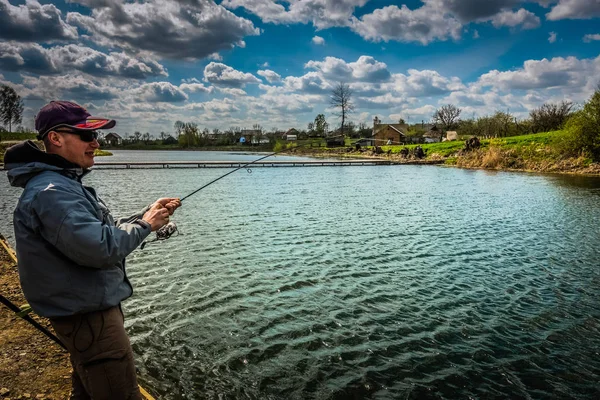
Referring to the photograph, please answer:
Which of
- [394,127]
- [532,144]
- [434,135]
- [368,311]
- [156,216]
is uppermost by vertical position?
[394,127]

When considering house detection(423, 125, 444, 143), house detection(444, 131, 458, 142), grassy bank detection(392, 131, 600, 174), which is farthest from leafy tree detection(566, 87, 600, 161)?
house detection(423, 125, 444, 143)

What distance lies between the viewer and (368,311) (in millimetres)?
7816

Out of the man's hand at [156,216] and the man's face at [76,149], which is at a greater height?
the man's face at [76,149]

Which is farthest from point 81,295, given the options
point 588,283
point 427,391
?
point 588,283

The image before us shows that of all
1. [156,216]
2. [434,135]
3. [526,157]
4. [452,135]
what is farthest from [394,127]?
[156,216]

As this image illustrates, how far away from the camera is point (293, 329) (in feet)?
23.1

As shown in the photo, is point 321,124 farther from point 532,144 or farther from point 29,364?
point 29,364

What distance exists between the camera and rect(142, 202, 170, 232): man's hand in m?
3.13

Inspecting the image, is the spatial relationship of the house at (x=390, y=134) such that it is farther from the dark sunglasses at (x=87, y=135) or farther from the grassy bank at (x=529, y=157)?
the dark sunglasses at (x=87, y=135)

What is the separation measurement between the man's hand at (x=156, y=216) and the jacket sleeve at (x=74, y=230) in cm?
41

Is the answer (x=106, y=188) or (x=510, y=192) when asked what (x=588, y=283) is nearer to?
(x=510, y=192)

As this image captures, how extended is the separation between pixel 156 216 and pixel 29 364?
3652mm

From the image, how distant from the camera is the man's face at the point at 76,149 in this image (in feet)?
9.45

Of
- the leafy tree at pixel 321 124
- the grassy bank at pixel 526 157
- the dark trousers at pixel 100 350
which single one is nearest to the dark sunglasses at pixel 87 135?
the dark trousers at pixel 100 350
